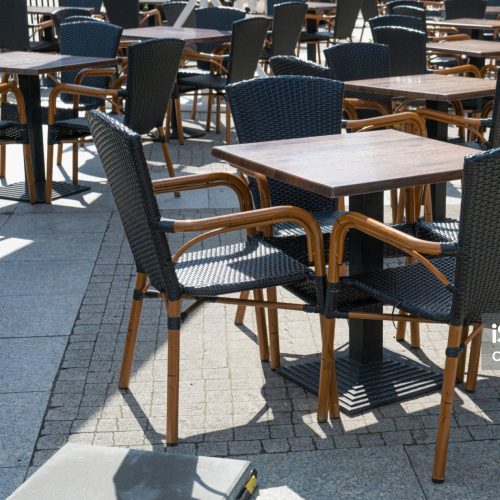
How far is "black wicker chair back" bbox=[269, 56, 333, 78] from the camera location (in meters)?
5.05

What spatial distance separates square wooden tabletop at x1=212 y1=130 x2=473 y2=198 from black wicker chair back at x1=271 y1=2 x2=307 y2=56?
17.3 feet

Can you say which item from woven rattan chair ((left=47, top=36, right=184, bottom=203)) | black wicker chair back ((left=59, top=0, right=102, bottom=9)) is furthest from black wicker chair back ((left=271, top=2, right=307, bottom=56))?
black wicker chair back ((left=59, top=0, right=102, bottom=9))

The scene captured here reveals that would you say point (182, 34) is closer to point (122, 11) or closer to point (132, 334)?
point (122, 11)

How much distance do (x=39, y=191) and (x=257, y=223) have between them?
359 cm

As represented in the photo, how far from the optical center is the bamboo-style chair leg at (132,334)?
12.1 ft

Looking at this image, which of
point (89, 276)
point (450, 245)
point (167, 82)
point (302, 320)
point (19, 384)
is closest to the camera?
point (450, 245)

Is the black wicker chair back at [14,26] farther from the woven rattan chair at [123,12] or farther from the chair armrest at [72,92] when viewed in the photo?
the chair armrest at [72,92]

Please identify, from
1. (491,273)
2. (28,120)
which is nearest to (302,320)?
(491,273)

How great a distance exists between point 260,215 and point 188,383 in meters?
0.84

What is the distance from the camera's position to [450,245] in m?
2.94

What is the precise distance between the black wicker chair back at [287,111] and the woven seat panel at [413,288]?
93 centimetres

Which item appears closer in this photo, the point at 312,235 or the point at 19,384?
the point at 312,235

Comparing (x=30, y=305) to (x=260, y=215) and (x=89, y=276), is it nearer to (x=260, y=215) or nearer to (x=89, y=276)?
(x=89, y=276)

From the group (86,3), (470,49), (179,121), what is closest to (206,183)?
(470,49)
